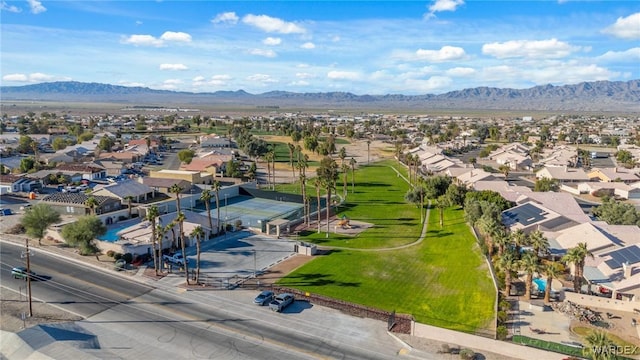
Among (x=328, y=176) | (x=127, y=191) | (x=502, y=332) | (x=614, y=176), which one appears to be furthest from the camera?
(x=614, y=176)

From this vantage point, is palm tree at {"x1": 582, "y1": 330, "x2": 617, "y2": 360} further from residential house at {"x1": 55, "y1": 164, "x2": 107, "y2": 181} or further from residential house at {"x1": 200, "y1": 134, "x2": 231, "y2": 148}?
residential house at {"x1": 200, "y1": 134, "x2": 231, "y2": 148}

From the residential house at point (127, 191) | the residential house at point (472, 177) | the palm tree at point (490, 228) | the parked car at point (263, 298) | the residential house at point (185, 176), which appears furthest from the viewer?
the residential house at point (472, 177)

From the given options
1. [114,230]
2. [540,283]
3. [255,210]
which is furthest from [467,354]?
[255,210]

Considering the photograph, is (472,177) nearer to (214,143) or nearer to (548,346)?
(548,346)

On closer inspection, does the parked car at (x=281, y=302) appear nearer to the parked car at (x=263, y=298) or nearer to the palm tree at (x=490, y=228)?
the parked car at (x=263, y=298)

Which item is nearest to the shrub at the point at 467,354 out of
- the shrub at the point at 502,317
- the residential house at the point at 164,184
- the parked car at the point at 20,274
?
the shrub at the point at 502,317


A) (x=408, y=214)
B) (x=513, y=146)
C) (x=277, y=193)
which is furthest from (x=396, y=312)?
(x=513, y=146)

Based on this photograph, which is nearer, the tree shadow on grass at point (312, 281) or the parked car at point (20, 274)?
the parked car at point (20, 274)

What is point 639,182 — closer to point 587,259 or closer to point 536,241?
point 587,259
